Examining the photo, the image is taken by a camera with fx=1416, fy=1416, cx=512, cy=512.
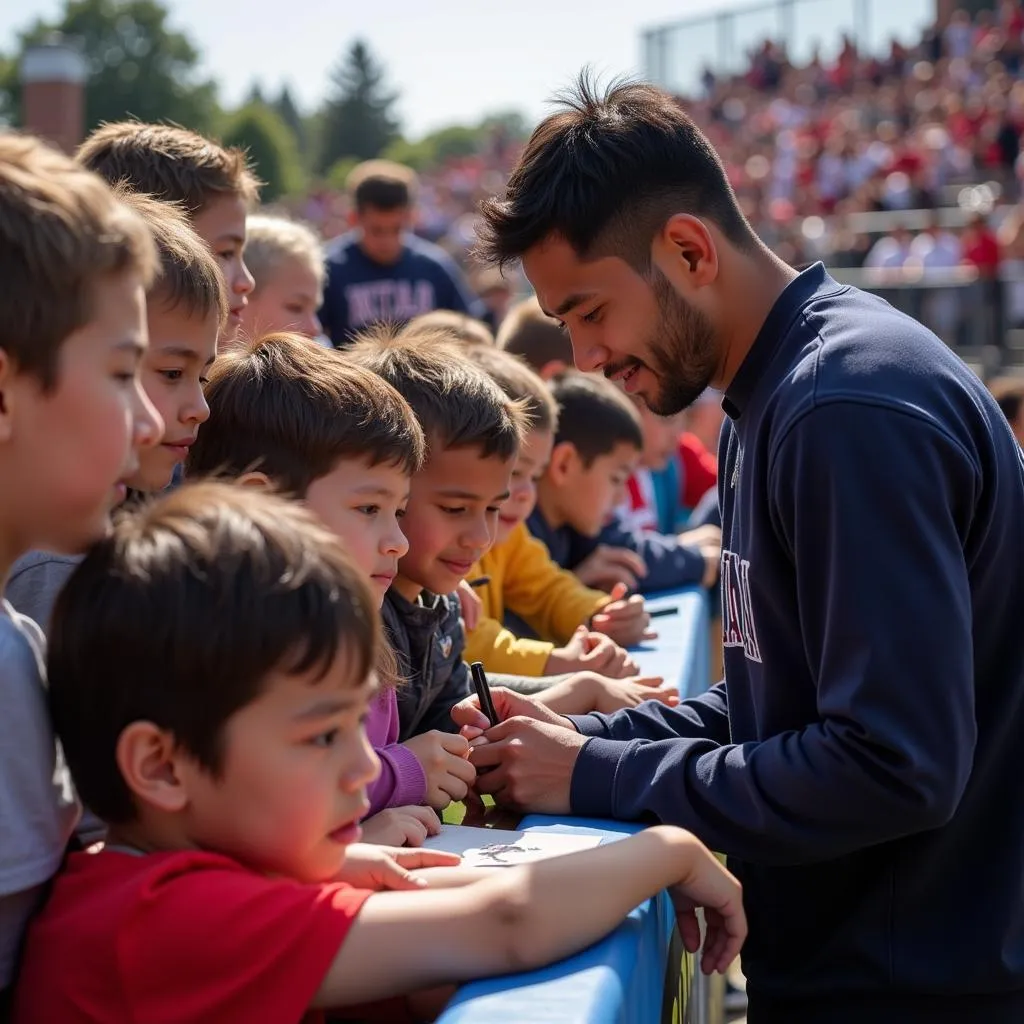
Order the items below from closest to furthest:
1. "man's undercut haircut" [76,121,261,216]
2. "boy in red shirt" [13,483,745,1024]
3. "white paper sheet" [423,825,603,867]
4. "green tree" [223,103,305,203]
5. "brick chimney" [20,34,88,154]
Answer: "boy in red shirt" [13,483,745,1024], "white paper sheet" [423,825,603,867], "man's undercut haircut" [76,121,261,216], "brick chimney" [20,34,88,154], "green tree" [223,103,305,203]

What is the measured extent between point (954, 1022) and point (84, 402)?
1668 millimetres

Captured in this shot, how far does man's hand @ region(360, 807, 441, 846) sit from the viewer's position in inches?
89.4

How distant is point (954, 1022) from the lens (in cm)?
229

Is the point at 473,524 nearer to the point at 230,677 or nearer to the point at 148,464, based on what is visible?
the point at 148,464

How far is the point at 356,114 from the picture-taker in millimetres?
88062

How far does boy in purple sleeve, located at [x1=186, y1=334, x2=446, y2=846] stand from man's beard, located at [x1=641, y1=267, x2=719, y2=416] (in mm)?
485

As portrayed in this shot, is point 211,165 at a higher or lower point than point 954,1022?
higher

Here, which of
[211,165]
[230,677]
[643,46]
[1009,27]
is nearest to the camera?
[230,677]

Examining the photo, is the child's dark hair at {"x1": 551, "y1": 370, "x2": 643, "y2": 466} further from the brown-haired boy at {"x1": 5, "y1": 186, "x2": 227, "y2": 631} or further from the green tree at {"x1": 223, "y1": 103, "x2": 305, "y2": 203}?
the green tree at {"x1": 223, "y1": 103, "x2": 305, "y2": 203}

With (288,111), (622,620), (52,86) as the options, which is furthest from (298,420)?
(288,111)

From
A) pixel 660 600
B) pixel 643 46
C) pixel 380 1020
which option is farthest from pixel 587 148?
pixel 643 46

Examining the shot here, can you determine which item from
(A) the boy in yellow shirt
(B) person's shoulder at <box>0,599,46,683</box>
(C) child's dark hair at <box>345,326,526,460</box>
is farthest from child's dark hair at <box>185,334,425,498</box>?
(A) the boy in yellow shirt

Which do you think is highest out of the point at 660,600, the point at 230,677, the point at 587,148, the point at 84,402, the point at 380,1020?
the point at 587,148

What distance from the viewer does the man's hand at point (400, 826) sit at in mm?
2270
